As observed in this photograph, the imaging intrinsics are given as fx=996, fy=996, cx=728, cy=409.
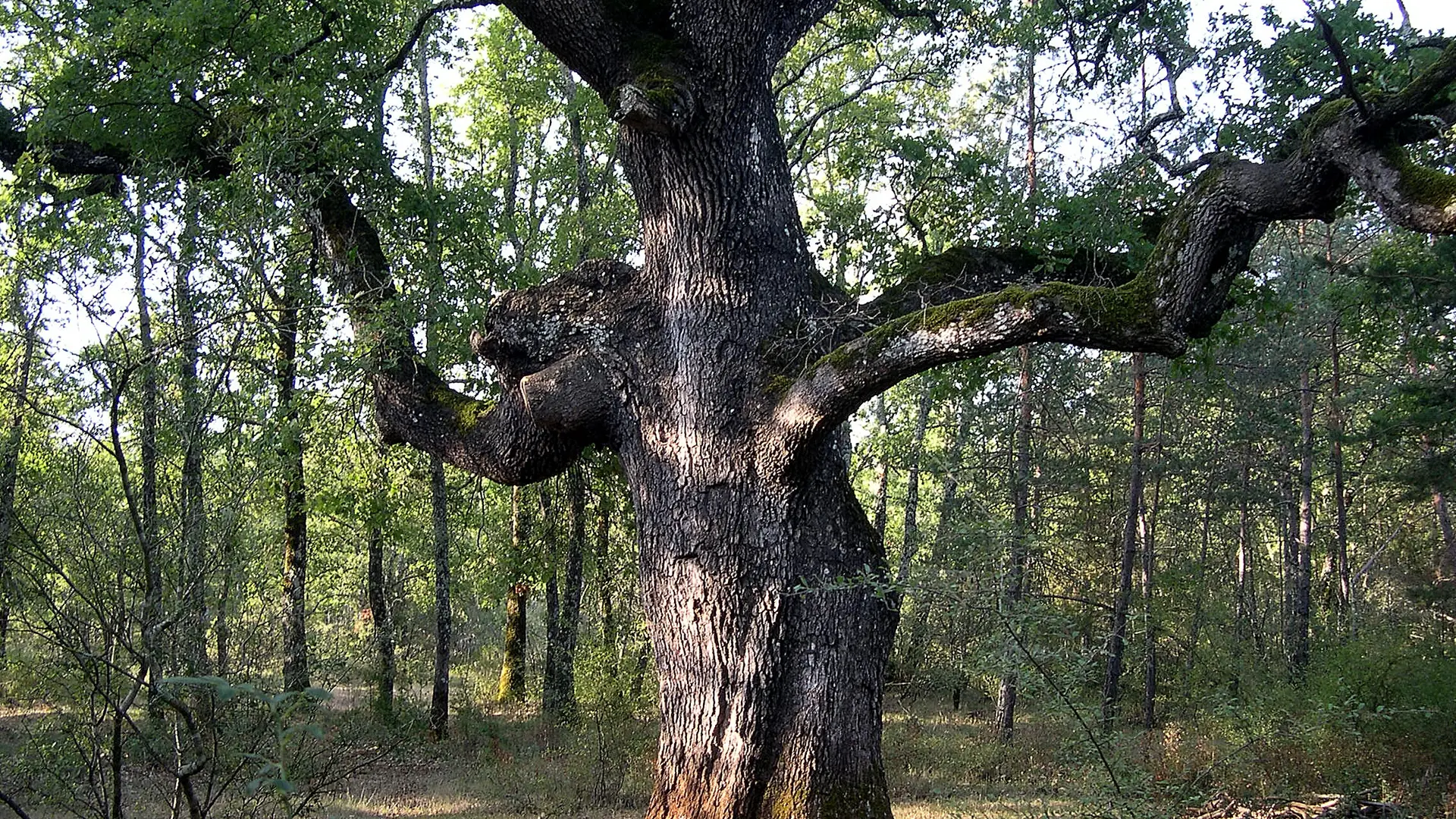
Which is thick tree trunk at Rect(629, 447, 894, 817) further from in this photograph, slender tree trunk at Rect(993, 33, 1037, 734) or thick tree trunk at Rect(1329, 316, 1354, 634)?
thick tree trunk at Rect(1329, 316, 1354, 634)

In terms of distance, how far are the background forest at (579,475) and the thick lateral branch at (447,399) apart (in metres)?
0.30

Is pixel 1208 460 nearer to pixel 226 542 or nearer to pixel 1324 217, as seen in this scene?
pixel 1324 217

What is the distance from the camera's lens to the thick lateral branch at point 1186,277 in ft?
16.8

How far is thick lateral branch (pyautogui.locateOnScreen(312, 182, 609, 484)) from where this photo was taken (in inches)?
266

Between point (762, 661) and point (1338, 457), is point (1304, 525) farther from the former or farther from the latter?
point (762, 661)

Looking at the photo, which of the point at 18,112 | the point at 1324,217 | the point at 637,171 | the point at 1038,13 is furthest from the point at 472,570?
the point at 1324,217

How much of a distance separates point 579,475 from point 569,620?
2.23 metres

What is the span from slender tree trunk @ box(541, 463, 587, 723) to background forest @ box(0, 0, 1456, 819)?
0.39 ft

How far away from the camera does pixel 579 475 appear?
41.1 ft

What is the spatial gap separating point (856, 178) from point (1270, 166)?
4.27m

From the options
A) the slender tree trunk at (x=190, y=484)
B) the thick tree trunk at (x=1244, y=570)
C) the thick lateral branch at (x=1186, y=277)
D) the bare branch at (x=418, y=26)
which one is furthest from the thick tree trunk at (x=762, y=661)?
the thick tree trunk at (x=1244, y=570)

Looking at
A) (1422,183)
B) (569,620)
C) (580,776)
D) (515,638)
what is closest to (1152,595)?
(569,620)

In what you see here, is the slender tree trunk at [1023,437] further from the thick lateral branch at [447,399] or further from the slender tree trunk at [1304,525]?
the thick lateral branch at [447,399]

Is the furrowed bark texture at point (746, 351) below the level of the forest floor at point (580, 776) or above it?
above
